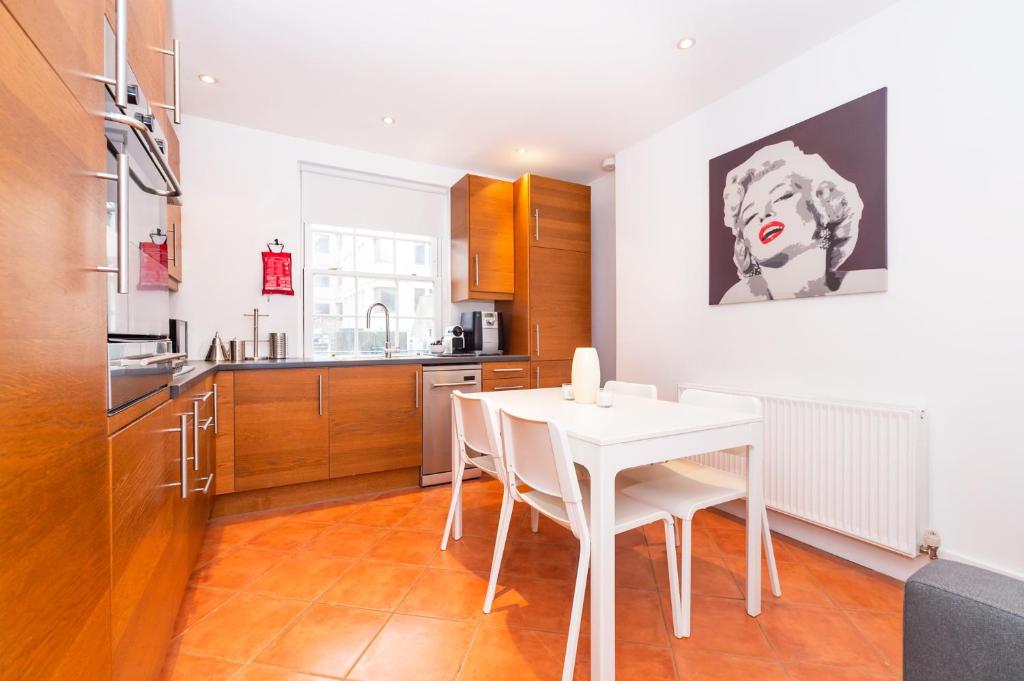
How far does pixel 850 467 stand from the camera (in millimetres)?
2113

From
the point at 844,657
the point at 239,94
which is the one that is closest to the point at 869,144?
the point at 844,657

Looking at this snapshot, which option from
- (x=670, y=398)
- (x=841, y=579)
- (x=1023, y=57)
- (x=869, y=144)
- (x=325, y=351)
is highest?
(x=1023, y=57)

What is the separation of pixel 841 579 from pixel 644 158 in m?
2.93

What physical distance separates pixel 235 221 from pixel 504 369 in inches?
91.1

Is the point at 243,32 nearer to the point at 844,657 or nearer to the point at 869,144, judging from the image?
the point at 869,144

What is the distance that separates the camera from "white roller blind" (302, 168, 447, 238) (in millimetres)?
3679

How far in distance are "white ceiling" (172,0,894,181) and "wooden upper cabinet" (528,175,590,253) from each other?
0.44m

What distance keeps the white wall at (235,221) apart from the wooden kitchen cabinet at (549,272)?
164 centimetres

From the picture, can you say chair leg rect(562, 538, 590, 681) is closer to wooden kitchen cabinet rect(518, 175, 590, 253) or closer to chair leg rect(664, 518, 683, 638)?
chair leg rect(664, 518, 683, 638)

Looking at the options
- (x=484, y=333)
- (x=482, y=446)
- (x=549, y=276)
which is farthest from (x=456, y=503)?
(x=549, y=276)

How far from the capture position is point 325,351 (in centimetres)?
370

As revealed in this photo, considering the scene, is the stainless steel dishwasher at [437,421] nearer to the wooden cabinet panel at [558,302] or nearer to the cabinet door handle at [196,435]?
the wooden cabinet panel at [558,302]

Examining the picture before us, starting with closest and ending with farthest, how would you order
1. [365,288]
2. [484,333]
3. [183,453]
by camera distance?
[183,453], [365,288], [484,333]

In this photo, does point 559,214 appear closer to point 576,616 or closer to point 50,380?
point 576,616
